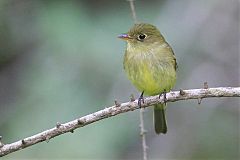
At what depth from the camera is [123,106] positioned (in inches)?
170

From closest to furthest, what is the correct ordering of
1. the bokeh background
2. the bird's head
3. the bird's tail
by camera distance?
the bird's head, the bird's tail, the bokeh background

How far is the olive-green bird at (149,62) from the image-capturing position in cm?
530

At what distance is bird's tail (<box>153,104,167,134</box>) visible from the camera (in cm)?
561

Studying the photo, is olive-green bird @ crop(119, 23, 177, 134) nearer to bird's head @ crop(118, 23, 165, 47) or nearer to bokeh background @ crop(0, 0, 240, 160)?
bird's head @ crop(118, 23, 165, 47)

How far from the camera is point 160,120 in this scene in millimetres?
5672

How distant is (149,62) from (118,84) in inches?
31.0

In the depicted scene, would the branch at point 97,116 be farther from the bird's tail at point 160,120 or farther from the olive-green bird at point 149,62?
the bird's tail at point 160,120

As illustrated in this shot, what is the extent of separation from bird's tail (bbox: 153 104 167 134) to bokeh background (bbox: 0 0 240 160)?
302 millimetres

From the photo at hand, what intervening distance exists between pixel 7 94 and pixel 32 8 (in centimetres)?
87

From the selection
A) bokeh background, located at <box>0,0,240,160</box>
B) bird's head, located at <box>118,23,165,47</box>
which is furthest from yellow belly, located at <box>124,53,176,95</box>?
bokeh background, located at <box>0,0,240,160</box>

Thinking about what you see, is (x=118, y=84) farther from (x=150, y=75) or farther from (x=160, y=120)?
(x=150, y=75)

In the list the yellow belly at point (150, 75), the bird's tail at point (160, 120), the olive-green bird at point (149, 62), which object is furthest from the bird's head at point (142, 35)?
the bird's tail at point (160, 120)

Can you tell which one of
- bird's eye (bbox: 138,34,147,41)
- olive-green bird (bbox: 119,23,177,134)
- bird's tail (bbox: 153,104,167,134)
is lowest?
bird's tail (bbox: 153,104,167,134)

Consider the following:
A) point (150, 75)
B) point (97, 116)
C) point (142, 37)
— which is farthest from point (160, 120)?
point (97, 116)
